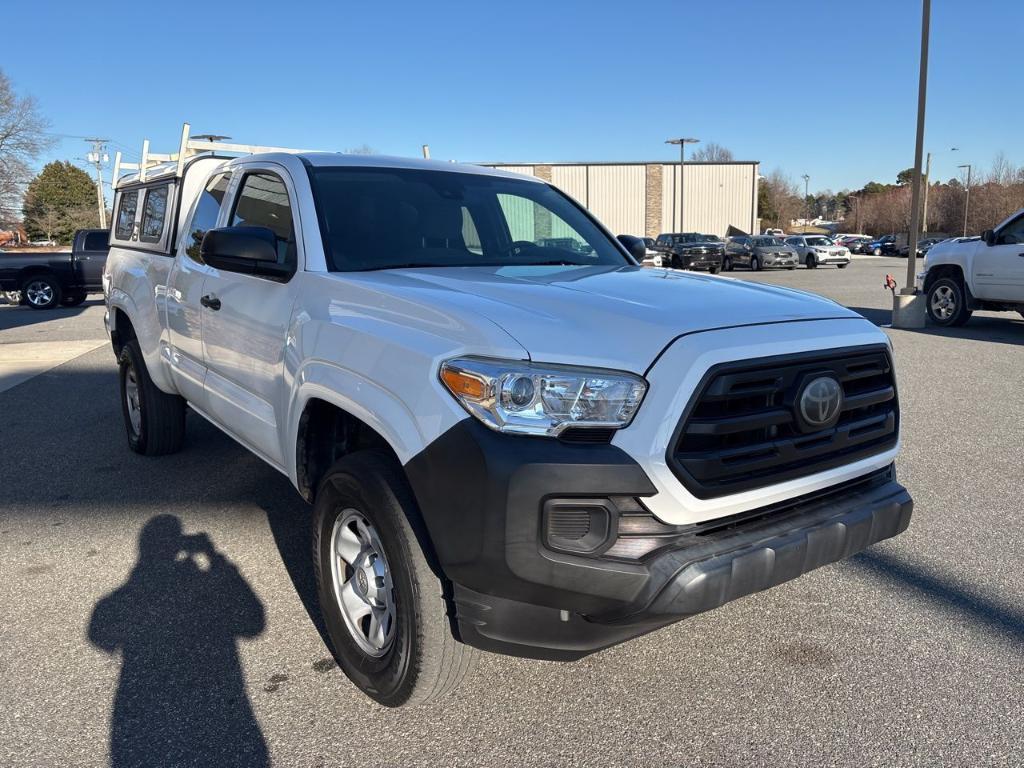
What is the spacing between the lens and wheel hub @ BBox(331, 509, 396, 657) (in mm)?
2723

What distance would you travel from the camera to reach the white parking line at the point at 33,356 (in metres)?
9.73

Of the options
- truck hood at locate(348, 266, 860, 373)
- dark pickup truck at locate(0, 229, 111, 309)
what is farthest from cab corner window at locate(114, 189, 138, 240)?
dark pickup truck at locate(0, 229, 111, 309)

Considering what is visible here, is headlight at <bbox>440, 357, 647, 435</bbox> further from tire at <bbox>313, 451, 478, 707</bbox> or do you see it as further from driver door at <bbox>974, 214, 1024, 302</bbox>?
driver door at <bbox>974, 214, 1024, 302</bbox>

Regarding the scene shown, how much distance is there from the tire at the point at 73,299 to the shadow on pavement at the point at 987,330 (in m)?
17.6

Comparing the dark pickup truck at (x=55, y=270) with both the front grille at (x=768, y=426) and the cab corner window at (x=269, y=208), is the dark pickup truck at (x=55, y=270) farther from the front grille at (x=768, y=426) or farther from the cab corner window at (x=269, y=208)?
the front grille at (x=768, y=426)

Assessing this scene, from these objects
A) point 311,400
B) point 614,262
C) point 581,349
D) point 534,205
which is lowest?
point 311,400

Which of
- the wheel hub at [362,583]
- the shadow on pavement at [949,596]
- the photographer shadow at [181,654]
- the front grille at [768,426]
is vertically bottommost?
the photographer shadow at [181,654]

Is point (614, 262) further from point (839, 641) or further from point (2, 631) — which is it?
point (2, 631)

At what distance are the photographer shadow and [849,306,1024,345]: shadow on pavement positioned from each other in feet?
30.0

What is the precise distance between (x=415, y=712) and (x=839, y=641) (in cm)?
165

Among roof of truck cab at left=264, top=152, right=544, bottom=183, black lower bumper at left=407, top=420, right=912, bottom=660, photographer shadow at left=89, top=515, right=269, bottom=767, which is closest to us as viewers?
black lower bumper at left=407, top=420, right=912, bottom=660

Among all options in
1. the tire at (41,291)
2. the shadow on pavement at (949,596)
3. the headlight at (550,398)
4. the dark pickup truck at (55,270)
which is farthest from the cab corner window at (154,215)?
the tire at (41,291)

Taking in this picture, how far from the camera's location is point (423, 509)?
7.79 ft

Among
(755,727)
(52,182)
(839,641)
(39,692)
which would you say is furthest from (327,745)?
(52,182)
